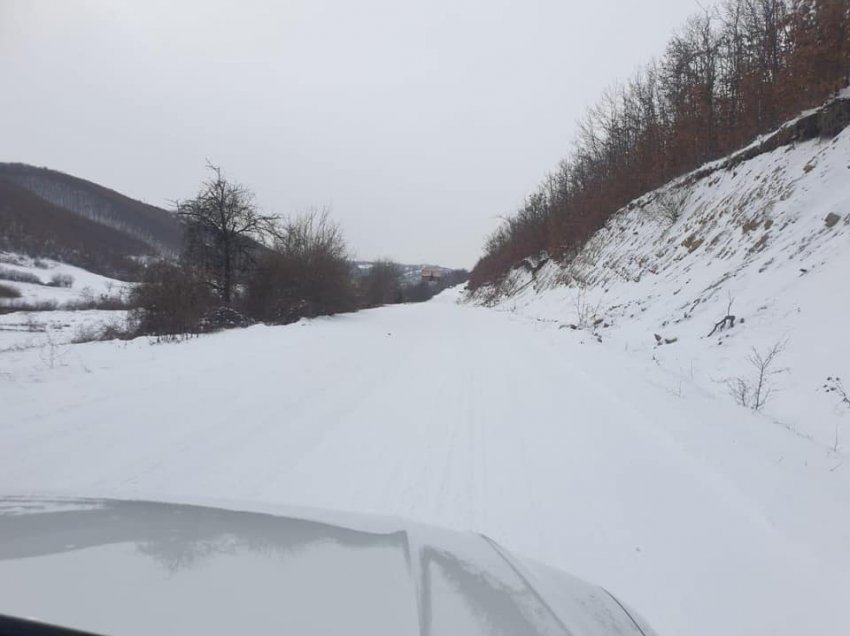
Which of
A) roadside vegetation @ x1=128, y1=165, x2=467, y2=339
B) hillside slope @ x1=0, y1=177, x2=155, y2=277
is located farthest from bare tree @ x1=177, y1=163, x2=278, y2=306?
hillside slope @ x1=0, y1=177, x2=155, y2=277

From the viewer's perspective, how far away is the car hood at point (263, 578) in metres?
1.39

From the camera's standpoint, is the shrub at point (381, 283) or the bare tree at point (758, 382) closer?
the bare tree at point (758, 382)

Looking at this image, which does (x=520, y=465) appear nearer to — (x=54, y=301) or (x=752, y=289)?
(x=752, y=289)

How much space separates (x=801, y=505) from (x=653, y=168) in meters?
25.4

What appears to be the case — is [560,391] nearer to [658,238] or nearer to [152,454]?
[152,454]

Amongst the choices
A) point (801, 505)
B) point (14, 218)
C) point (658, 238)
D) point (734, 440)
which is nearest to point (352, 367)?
point (734, 440)

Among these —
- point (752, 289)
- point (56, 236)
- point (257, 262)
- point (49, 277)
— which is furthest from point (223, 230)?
point (56, 236)

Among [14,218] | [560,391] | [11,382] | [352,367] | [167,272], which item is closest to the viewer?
[11,382]

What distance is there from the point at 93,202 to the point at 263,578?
21876cm

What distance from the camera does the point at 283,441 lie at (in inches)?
209

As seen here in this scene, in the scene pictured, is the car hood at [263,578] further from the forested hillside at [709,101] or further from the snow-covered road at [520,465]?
the forested hillside at [709,101]

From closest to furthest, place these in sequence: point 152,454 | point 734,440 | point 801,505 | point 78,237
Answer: point 801,505, point 152,454, point 734,440, point 78,237

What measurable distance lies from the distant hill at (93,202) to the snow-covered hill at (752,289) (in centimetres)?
17446

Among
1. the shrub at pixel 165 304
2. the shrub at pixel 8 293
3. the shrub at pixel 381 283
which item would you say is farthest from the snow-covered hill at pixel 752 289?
the shrub at pixel 8 293
